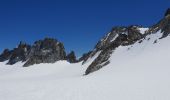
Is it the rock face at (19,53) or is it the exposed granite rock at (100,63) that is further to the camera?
the rock face at (19,53)

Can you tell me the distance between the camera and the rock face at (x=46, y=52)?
102519 mm

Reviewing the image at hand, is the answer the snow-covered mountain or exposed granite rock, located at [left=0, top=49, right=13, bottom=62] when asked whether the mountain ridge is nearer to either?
exposed granite rock, located at [left=0, top=49, right=13, bottom=62]

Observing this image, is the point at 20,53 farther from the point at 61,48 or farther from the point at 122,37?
the point at 122,37

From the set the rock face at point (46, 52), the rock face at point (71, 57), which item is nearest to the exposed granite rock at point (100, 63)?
the rock face at point (46, 52)

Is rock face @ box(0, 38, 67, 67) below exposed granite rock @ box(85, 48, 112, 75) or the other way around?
the other way around

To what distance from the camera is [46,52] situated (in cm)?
10600

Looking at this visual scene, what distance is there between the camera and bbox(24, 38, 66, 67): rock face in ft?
336

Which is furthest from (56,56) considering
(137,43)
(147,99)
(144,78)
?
(147,99)

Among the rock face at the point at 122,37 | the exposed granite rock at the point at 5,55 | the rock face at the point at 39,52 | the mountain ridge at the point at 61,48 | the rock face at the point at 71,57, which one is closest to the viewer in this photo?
the rock face at the point at 122,37

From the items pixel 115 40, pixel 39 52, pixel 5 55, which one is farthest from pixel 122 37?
pixel 5 55

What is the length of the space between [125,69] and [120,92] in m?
14.5

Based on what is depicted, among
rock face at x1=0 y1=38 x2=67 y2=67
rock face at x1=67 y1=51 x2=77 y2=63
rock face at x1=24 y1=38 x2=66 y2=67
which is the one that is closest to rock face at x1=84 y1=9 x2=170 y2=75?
rock face at x1=67 y1=51 x2=77 y2=63

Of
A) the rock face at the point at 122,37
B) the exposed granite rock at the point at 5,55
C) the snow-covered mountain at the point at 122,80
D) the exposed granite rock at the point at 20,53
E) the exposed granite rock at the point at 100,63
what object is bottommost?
the snow-covered mountain at the point at 122,80

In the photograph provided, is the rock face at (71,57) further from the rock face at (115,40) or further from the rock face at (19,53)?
the rock face at (115,40)
